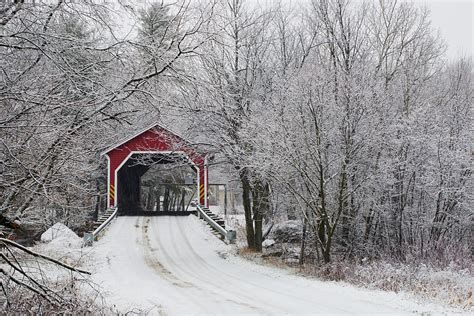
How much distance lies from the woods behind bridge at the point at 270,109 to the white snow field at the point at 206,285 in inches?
82.9

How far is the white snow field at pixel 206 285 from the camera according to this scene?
29.1ft

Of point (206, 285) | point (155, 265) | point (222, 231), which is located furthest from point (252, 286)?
point (222, 231)

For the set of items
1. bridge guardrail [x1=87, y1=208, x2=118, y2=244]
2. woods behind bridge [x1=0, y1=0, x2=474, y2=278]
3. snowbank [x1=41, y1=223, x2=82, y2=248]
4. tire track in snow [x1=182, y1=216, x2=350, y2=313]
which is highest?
woods behind bridge [x1=0, y1=0, x2=474, y2=278]

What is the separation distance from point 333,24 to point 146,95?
14621mm

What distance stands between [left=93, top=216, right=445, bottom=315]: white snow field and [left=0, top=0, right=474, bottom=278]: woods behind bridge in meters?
2.11

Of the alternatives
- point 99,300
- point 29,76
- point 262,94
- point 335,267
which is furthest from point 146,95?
point 262,94

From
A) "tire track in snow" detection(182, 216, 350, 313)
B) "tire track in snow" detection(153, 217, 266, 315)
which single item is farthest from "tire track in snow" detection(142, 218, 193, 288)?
"tire track in snow" detection(182, 216, 350, 313)

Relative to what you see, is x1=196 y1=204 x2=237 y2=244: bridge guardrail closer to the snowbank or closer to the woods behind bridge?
the woods behind bridge

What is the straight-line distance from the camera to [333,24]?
19.3 m

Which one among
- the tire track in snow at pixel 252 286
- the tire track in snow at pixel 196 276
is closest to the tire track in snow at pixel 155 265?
the tire track in snow at pixel 196 276

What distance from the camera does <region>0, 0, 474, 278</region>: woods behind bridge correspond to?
5.73 m

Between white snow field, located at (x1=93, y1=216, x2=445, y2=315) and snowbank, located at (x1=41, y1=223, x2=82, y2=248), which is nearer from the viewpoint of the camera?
white snow field, located at (x1=93, y1=216, x2=445, y2=315)

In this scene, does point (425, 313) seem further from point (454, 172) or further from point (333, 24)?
point (333, 24)

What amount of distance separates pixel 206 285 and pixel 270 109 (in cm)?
613
